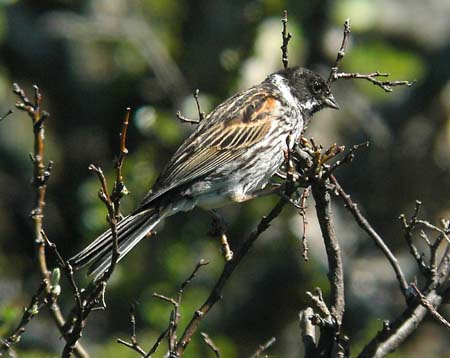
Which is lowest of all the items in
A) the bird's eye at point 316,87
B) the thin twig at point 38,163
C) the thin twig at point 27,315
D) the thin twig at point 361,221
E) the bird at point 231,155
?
the thin twig at point 27,315

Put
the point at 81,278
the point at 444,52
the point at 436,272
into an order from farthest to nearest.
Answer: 1. the point at 444,52
2. the point at 81,278
3. the point at 436,272

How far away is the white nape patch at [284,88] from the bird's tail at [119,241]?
1.46 metres

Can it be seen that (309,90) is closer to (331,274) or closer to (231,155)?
(231,155)

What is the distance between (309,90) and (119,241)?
2.06m

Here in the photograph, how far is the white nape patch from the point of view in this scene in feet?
23.6

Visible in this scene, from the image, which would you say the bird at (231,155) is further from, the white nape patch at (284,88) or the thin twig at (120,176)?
the thin twig at (120,176)

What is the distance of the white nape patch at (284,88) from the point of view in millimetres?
7180

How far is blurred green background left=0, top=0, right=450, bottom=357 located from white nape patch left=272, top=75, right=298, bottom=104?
9.57 ft

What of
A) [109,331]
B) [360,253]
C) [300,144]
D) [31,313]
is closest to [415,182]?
[360,253]

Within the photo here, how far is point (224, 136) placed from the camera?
6.85 metres

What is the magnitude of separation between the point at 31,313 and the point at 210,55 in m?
7.94

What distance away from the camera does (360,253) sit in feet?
39.0

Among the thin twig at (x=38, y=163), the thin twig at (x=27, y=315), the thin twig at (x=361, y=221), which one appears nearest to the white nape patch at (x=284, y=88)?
the thin twig at (x=361, y=221)

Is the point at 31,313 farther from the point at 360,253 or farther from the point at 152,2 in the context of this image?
the point at 152,2
